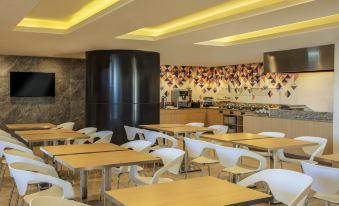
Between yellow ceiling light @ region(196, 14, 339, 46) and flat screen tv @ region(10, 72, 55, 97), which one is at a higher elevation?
yellow ceiling light @ region(196, 14, 339, 46)

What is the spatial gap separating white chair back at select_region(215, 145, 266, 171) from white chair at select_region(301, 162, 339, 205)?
0.87 meters

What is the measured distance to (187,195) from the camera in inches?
86.0

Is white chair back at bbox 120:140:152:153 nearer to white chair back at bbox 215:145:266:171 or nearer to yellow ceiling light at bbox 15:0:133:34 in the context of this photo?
white chair back at bbox 215:145:266:171

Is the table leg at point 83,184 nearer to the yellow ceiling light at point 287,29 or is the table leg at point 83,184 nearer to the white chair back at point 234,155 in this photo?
the white chair back at point 234,155

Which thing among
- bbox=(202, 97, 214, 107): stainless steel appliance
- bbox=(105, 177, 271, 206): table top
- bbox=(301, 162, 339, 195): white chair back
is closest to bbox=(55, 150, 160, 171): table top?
bbox=(105, 177, 271, 206): table top

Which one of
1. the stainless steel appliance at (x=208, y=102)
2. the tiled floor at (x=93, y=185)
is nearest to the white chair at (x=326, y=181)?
the tiled floor at (x=93, y=185)

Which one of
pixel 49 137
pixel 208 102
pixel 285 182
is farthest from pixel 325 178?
pixel 208 102

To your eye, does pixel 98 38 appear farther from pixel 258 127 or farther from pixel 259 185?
pixel 258 127

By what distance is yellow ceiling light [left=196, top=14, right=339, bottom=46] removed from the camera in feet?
16.7

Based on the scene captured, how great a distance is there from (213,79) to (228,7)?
7.81m

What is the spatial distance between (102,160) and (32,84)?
20.0ft

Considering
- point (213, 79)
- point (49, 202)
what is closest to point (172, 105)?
point (213, 79)

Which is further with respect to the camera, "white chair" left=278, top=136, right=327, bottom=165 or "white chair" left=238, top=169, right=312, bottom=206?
"white chair" left=278, top=136, right=327, bottom=165

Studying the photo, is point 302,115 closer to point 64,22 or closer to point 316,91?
point 316,91
